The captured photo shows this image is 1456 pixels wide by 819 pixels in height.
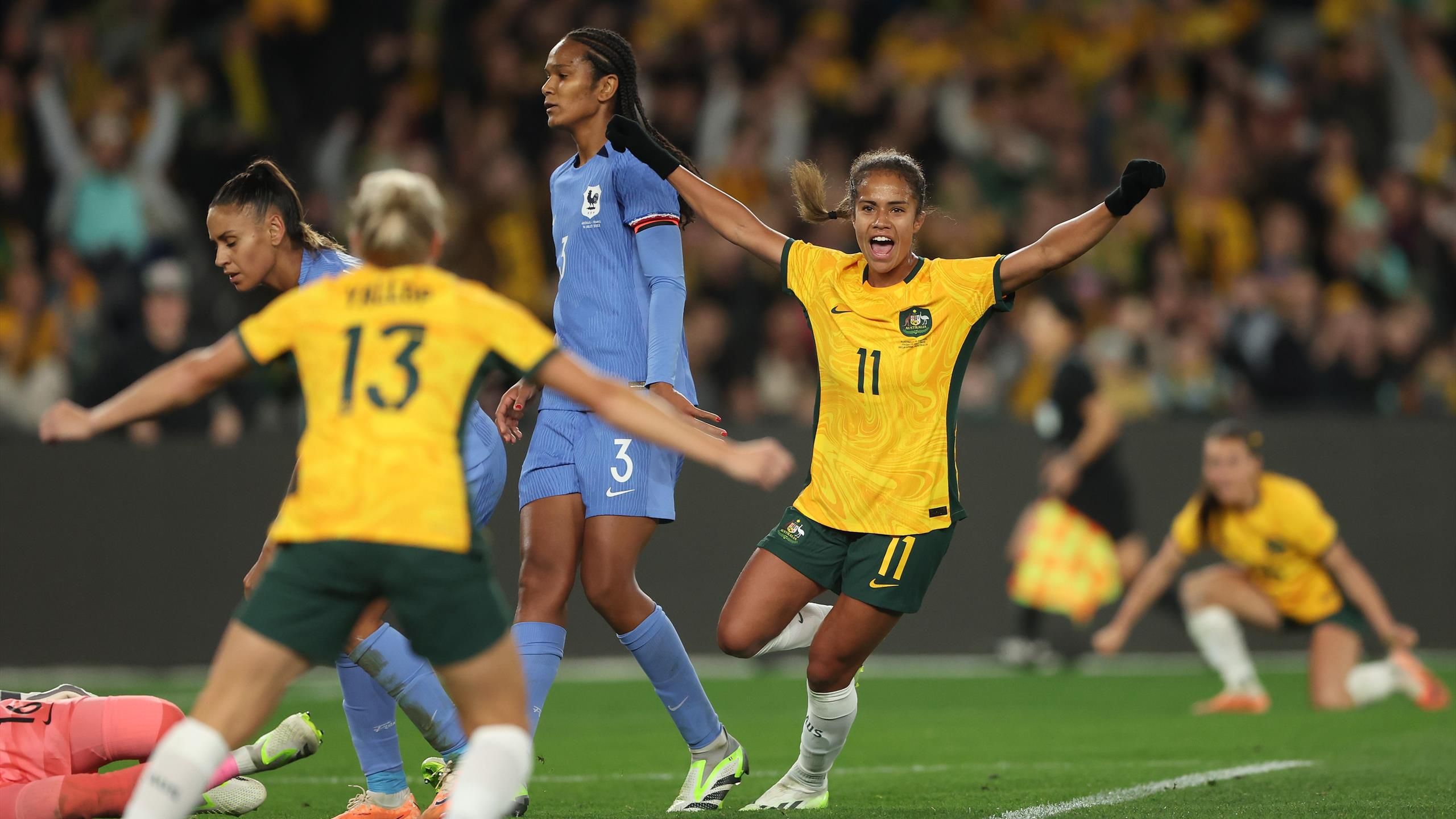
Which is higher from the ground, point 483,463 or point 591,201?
point 591,201

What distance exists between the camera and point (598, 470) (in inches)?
222

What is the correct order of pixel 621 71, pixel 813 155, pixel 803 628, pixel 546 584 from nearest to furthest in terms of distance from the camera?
pixel 546 584 → pixel 621 71 → pixel 803 628 → pixel 813 155

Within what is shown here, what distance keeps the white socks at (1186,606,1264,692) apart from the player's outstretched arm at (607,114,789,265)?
5.00 meters

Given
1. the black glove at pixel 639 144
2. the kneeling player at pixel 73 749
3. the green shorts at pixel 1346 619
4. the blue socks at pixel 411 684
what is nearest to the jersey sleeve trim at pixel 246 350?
the kneeling player at pixel 73 749

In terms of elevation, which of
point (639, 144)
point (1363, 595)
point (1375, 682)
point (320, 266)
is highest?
point (639, 144)

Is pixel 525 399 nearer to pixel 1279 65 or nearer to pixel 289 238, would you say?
pixel 289 238

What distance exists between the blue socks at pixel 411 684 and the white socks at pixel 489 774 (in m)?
1.39

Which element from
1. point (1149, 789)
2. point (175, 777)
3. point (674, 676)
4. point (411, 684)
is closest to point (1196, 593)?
point (1149, 789)

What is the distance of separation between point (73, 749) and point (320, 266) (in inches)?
61.4

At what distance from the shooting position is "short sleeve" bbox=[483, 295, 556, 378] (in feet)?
12.7

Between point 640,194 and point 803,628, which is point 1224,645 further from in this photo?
point 640,194

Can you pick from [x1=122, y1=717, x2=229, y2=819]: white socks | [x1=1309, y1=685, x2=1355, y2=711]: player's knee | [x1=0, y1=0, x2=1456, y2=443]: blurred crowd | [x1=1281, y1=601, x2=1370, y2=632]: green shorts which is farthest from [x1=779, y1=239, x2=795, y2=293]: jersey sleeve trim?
[x1=0, y1=0, x2=1456, y2=443]: blurred crowd

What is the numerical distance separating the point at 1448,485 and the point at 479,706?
385 inches

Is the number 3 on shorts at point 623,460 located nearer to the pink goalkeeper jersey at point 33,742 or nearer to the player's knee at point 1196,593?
the pink goalkeeper jersey at point 33,742
